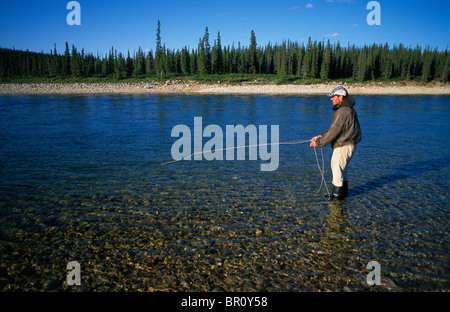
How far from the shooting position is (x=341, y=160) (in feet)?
22.0

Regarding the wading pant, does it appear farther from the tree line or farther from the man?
the tree line

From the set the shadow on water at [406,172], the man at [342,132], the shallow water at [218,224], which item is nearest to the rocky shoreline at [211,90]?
the shadow on water at [406,172]

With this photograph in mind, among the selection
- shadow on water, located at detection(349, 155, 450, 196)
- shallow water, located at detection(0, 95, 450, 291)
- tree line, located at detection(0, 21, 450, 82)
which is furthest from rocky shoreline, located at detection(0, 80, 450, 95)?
shallow water, located at detection(0, 95, 450, 291)

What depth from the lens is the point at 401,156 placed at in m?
11.1

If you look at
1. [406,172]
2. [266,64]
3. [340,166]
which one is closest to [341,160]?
[340,166]

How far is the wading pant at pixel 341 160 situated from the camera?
6.64 meters

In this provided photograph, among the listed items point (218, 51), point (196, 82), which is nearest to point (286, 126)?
point (196, 82)

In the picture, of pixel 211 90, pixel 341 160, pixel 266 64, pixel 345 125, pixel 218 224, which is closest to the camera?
pixel 218 224

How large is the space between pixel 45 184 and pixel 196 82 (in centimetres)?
7770

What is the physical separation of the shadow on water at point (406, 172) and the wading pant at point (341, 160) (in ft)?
2.84

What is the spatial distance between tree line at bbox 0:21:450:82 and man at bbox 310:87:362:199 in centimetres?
9453

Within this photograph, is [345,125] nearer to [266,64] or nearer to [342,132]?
[342,132]

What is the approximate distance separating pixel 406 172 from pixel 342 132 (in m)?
4.26

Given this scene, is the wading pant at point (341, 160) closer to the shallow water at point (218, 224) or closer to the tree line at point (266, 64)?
the shallow water at point (218, 224)
